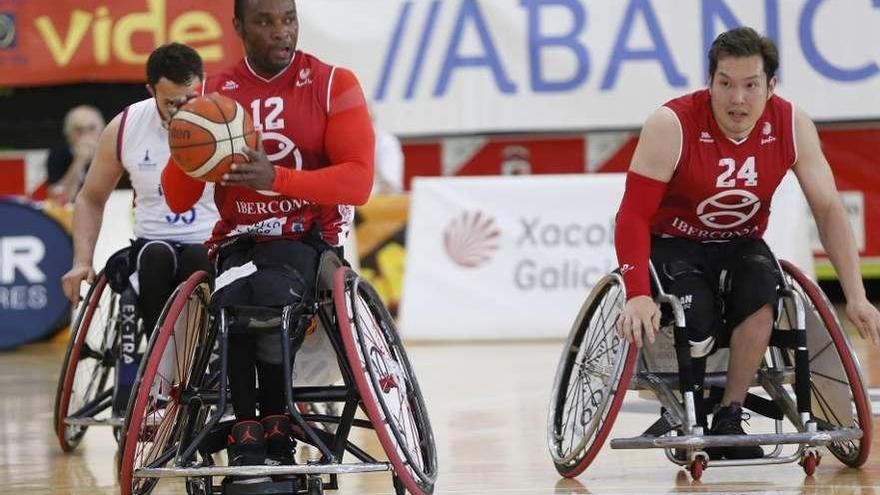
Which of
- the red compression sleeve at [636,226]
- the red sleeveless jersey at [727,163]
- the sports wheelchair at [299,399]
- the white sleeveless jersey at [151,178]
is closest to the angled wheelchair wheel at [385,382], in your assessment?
the sports wheelchair at [299,399]

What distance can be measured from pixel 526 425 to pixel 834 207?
6.61 ft

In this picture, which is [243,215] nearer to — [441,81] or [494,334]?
[494,334]

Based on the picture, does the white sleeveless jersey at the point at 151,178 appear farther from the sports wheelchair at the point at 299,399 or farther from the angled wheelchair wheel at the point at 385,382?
the angled wheelchair wheel at the point at 385,382

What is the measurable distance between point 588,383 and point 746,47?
1215 millimetres

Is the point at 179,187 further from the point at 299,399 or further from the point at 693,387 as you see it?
the point at 693,387

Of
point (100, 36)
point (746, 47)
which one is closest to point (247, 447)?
point (746, 47)

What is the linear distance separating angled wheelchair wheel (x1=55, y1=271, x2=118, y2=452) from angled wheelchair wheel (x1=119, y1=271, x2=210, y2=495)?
1242 millimetres

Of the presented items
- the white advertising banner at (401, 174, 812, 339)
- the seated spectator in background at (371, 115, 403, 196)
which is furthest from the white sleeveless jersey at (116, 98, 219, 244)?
the seated spectator in background at (371, 115, 403, 196)

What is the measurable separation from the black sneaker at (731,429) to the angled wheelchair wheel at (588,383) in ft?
1.07

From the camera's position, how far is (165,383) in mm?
4957

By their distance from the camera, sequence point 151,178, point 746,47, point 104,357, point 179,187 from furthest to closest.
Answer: point 104,357 → point 151,178 → point 746,47 → point 179,187

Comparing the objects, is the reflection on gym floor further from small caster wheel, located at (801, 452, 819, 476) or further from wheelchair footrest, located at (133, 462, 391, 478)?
wheelchair footrest, located at (133, 462, 391, 478)

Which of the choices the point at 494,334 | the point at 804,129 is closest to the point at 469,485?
the point at 804,129

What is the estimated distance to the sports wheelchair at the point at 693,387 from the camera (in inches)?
205
